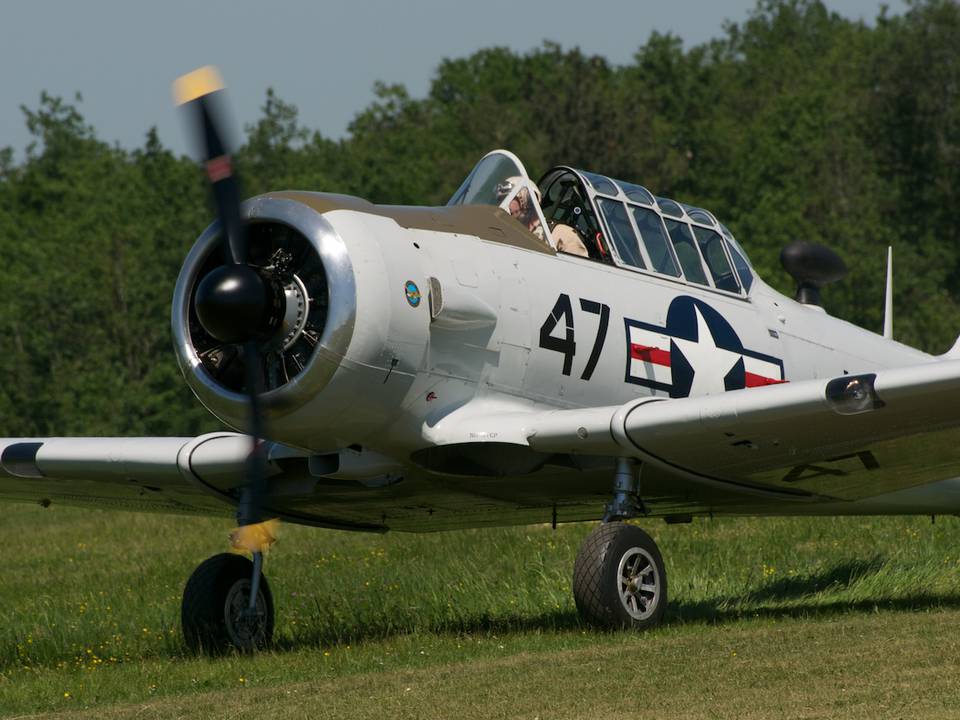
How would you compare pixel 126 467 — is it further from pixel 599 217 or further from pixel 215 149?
pixel 599 217

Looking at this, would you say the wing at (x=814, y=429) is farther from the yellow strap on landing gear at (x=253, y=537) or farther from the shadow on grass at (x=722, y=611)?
the yellow strap on landing gear at (x=253, y=537)

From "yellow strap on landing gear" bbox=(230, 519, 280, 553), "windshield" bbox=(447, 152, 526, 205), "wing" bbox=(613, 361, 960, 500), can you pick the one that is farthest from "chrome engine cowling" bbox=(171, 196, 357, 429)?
"wing" bbox=(613, 361, 960, 500)

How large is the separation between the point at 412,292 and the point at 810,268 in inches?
205

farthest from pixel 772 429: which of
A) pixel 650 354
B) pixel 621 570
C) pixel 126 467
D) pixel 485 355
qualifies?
pixel 126 467

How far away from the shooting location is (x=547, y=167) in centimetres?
6769

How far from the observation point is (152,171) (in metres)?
75.9

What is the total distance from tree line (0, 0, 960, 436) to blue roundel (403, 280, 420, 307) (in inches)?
1675

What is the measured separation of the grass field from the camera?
8.36m

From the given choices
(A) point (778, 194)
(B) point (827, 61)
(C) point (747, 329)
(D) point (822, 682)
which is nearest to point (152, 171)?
(A) point (778, 194)

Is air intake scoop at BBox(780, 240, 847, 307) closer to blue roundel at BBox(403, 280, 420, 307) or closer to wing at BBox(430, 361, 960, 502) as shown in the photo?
wing at BBox(430, 361, 960, 502)

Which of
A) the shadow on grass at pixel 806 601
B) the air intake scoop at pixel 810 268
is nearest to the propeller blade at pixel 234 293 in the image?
the shadow on grass at pixel 806 601

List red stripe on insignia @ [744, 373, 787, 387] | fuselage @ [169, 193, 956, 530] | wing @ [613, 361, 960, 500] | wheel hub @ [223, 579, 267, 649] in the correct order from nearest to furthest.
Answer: wing @ [613, 361, 960, 500] → fuselage @ [169, 193, 956, 530] → wheel hub @ [223, 579, 267, 649] → red stripe on insignia @ [744, 373, 787, 387]

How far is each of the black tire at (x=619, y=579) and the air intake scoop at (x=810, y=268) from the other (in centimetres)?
413

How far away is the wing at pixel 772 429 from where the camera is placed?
33.9ft
